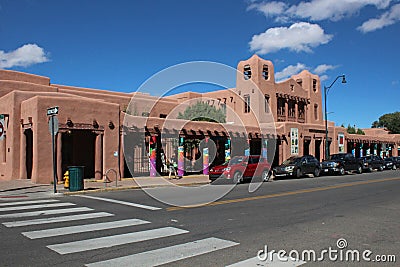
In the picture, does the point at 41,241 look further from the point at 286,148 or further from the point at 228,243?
the point at 286,148

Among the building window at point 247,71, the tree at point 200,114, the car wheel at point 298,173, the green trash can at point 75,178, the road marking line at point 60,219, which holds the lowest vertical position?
the road marking line at point 60,219

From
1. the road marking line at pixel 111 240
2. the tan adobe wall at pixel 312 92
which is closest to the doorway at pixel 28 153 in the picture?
the road marking line at pixel 111 240

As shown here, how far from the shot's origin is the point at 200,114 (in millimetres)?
37250

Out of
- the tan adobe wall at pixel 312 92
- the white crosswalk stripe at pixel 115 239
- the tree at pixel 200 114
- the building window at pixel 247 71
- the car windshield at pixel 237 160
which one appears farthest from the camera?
the tan adobe wall at pixel 312 92

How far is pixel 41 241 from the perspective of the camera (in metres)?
7.35

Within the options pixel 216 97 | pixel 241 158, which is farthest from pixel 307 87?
pixel 241 158

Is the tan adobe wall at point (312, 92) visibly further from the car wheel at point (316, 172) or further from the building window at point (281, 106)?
the car wheel at point (316, 172)

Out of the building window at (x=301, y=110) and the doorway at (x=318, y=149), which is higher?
the building window at (x=301, y=110)

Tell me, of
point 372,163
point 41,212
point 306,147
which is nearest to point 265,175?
point 41,212

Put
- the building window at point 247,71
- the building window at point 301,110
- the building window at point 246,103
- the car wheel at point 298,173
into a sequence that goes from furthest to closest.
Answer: the building window at point 301,110 → the building window at point 247,71 → the building window at point 246,103 → the car wheel at point 298,173

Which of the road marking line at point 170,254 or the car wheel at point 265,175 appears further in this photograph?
the car wheel at point 265,175

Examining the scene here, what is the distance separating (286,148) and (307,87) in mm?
19800

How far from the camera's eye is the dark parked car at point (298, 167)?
84.4ft

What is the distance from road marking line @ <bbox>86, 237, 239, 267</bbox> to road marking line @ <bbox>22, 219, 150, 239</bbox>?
2.28m
